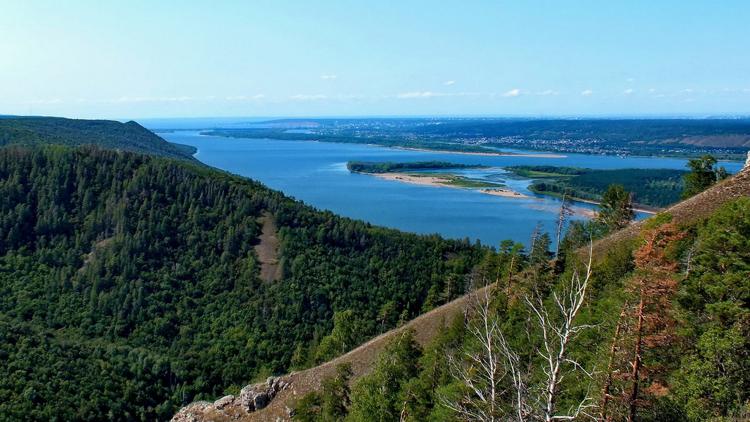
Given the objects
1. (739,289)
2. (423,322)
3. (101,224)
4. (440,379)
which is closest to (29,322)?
(101,224)

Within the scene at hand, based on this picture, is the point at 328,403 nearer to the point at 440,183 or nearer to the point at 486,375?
the point at 486,375

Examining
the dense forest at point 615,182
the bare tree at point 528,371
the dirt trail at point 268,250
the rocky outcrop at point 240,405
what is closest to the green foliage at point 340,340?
the rocky outcrop at point 240,405

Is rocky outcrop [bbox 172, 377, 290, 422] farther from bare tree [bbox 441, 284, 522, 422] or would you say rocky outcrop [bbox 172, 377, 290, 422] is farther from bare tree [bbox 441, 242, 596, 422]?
bare tree [bbox 441, 242, 596, 422]

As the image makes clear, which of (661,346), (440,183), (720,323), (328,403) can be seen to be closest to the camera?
(661,346)

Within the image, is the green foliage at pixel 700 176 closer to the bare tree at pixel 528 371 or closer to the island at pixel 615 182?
the bare tree at pixel 528 371

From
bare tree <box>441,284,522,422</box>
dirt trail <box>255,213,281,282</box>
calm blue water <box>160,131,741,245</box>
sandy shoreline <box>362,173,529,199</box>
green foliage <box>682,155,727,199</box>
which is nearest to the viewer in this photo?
bare tree <box>441,284,522,422</box>

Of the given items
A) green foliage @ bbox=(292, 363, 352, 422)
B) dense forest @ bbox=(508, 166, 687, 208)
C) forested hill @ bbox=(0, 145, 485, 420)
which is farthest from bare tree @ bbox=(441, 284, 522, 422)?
dense forest @ bbox=(508, 166, 687, 208)

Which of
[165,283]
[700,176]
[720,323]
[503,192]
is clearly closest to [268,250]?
[165,283]
